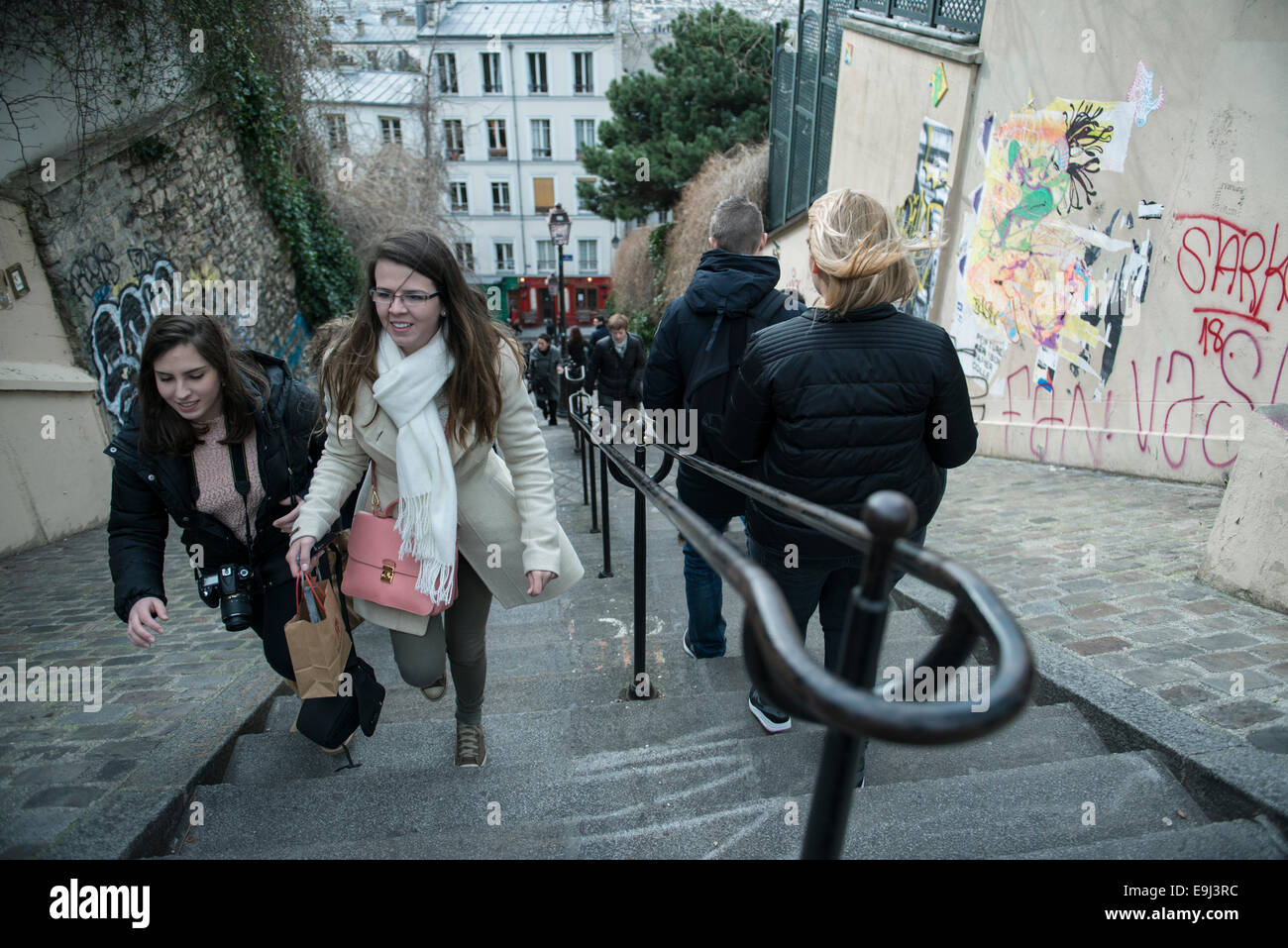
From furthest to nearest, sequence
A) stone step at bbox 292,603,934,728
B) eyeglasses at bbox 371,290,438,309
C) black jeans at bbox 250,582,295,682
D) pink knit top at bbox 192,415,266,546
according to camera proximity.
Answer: stone step at bbox 292,603,934,728 → black jeans at bbox 250,582,295,682 → pink knit top at bbox 192,415,266,546 → eyeglasses at bbox 371,290,438,309

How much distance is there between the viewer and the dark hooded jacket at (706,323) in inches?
121

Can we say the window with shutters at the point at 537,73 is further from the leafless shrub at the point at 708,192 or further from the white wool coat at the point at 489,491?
the white wool coat at the point at 489,491

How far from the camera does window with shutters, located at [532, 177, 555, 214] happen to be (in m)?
39.8

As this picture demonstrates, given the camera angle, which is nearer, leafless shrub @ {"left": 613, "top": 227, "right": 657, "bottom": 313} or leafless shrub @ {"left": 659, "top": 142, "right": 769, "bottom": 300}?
leafless shrub @ {"left": 659, "top": 142, "right": 769, "bottom": 300}

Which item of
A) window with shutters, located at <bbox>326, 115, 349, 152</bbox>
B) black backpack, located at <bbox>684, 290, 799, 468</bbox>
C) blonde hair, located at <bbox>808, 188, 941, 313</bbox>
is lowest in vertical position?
black backpack, located at <bbox>684, 290, 799, 468</bbox>

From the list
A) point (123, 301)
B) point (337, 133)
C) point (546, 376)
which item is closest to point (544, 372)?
point (546, 376)

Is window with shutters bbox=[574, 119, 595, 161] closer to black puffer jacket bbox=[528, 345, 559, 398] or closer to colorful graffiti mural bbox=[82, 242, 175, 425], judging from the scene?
black puffer jacket bbox=[528, 345, 559, 398]

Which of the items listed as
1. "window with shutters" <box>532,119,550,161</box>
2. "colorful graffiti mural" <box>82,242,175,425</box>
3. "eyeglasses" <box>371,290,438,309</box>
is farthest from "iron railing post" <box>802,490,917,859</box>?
"window with shutters" <box>532,119,550,161</box>

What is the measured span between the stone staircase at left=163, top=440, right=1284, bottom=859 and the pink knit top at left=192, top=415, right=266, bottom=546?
A: 2.86ft

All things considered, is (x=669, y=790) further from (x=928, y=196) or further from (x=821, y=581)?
(x=928, y=196)

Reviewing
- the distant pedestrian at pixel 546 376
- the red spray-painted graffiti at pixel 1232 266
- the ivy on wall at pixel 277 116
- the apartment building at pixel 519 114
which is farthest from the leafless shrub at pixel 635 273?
the red spray-painted graffiti at pixel 1232 266

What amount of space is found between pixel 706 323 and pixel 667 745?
161 centimetres

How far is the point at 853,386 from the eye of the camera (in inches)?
87.0
